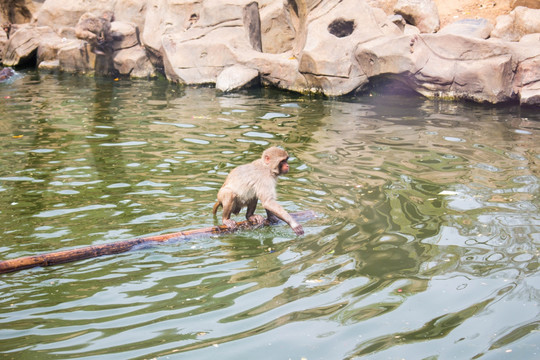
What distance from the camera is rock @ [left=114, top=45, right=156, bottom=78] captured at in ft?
62.8

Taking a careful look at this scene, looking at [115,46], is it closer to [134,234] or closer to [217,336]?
[134,234]

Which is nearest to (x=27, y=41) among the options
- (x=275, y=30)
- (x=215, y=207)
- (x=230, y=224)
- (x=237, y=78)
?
(x=275, y=30)

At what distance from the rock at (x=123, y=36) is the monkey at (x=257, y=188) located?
14.0 meters

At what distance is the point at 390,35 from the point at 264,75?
3.55m

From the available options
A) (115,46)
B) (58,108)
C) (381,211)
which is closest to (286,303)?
(381,211)

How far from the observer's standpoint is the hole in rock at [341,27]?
15.3 m

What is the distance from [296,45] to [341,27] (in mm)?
1490

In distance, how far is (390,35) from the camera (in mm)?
14547

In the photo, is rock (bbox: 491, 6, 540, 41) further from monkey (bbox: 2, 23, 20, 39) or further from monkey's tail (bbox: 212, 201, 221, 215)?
monkey (bbox: 2, 23, 20, 39)

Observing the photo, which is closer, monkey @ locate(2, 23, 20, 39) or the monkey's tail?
the monkey's tail

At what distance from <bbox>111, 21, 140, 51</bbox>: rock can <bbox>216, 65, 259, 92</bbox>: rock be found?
4804 mm

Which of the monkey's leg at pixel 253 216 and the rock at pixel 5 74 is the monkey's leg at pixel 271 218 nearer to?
the monkey's leg at pixel 253 216

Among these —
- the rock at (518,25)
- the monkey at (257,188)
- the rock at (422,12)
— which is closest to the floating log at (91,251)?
the monkey at (257,188)

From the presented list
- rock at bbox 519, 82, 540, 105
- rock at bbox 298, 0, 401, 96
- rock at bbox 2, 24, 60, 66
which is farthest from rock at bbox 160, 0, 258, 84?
rock at bbox 519, 82, 540, 105
